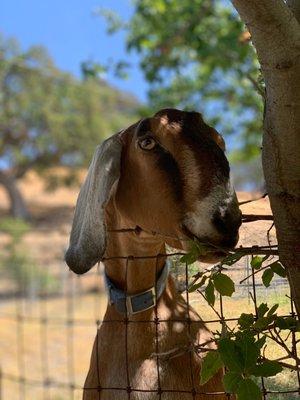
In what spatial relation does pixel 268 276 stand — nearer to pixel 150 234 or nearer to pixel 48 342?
pixel 150 234

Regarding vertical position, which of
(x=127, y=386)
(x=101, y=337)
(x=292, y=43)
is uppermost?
(x=292, y=43)

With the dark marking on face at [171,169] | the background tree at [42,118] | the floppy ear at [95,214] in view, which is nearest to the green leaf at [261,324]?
the dark marking on face at [171,169]

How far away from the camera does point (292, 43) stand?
74.0 inches

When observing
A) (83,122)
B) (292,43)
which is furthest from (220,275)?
(83,122)

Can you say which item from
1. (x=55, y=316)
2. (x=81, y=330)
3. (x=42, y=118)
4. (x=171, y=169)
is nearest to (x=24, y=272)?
(x=55, y=316)

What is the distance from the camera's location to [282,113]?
1944mm

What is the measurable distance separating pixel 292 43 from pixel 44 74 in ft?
96.6

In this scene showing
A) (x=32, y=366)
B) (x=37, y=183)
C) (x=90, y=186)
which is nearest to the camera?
(x=90, y=186)

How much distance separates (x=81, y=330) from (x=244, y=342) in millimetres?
11904

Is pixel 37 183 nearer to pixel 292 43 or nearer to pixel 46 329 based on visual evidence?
pixel 46 329

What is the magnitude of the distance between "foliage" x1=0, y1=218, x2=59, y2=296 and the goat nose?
1581cm

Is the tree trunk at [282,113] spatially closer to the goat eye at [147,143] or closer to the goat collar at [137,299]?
the goat eye at [147,143]

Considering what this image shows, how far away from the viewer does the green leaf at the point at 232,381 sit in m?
1.78

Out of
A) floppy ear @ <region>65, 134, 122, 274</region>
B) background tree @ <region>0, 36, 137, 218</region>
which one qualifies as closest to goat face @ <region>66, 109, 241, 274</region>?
floppy ear @ <region>65, 134, 122, 274</region>
